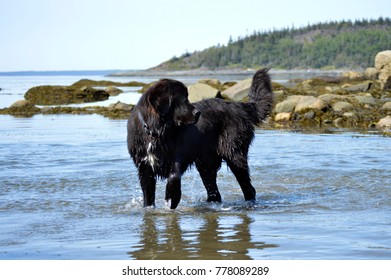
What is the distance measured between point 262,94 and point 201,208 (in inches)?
80.2

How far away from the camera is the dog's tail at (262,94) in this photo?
9398 millimetres

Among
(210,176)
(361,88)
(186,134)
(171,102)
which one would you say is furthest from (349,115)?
(171,102)

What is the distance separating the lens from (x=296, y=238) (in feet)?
21.0

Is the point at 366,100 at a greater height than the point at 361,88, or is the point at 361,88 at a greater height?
the point at 361,88

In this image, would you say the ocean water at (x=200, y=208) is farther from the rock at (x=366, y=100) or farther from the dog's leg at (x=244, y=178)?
the rock at (x=366, y=100)

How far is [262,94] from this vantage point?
9516mm

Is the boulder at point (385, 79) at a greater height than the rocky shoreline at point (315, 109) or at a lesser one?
greater

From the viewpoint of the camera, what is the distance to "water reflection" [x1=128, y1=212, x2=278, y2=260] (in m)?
5.86

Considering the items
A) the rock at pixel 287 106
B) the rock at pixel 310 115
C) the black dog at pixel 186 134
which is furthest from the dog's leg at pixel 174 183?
the rock at pixel 287 106

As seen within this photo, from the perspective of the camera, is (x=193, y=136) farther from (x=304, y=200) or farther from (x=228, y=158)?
(x=304, y=200)

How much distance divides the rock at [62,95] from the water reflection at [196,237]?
1075 inches

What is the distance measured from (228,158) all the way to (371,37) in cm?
19211

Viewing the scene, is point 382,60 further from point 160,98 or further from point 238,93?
point 160,98

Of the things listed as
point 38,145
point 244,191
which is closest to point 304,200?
point 244,191
